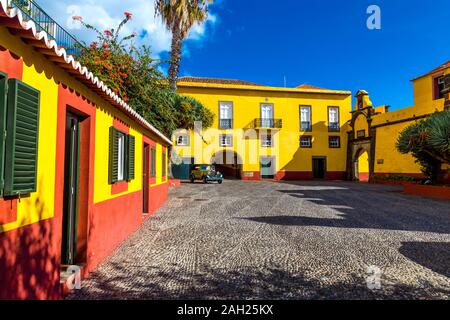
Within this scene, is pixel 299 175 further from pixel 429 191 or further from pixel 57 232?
pixel 57 232

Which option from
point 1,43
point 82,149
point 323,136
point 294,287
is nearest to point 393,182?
point 323,136

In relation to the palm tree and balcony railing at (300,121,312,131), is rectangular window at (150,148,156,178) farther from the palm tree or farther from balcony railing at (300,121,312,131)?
balcony railing at (300,121,312,131)

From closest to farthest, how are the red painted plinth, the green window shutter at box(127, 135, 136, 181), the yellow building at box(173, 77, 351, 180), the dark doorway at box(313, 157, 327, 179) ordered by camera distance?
the green window shutter at box(127, 135, 136, 181)
the red painted plinth
the yellow building at box(173, 77, 351, 180)
the dark doorway at box(313, 157, 327, 179)

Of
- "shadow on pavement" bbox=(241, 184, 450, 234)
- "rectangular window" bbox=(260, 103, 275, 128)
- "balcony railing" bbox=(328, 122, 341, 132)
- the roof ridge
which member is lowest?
"shadow on pavement" bbox=(241, 184, 450, 234)

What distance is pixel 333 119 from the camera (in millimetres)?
30984

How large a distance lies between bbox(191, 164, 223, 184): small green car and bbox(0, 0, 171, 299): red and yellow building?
58.5ft

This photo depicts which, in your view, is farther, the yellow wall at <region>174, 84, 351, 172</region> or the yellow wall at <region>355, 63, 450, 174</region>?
the yellow wall at <region>174, 84, 351, 172</region>

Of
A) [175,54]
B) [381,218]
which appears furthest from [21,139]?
[175,54]

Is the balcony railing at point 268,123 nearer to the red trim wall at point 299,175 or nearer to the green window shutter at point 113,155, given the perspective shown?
the red trim wall at point 299,175

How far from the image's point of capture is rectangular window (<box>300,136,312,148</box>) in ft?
99.8

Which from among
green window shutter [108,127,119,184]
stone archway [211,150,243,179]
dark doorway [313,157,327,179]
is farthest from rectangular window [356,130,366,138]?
green window shutter [108,127,119,184]

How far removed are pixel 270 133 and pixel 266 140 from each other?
0.84m

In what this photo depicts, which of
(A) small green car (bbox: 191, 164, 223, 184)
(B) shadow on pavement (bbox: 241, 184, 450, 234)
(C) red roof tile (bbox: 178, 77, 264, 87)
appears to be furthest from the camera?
(C) red roof tile (bbox: 178, 77, 264, 87)
